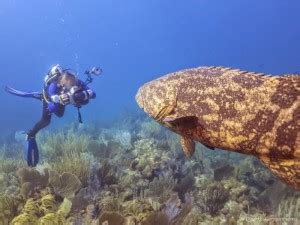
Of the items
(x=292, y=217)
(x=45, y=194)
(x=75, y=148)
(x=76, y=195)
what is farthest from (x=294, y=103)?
(x=75, y=148)

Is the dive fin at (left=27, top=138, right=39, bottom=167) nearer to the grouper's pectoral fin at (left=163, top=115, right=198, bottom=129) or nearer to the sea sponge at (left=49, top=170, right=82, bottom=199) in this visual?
the sea sponge at (left=49, top=170, right=82, bottom=199)

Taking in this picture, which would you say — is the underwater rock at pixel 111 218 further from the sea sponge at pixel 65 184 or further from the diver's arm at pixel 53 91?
the diver's arm at pixel 53 91

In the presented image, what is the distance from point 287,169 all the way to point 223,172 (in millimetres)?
4583

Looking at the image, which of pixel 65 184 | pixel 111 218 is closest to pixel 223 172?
pixel 65 184

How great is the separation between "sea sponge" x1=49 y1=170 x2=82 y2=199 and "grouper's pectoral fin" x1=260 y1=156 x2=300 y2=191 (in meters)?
3.77

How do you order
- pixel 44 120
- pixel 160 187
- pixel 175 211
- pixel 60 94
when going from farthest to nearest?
pixel 44 120 → pixel 60 94 → pixel 160 187 → pixel 175 211

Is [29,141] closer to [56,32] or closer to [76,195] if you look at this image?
[76,195]

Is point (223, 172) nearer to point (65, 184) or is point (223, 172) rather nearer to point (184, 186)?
point (184, 186)

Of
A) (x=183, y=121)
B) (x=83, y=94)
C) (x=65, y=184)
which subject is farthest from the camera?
(x=83, y=94)

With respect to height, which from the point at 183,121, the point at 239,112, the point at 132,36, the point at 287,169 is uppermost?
the point at 132,36

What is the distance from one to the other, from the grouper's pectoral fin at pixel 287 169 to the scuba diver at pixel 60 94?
5.86 m

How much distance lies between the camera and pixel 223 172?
770 centimetres

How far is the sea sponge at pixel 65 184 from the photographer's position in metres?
6.13

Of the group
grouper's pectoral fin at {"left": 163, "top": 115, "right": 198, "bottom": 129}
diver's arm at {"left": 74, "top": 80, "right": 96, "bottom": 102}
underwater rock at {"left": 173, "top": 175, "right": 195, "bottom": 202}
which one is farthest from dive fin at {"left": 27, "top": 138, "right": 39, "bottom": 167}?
grouper's pectoral fin at {"left": 163, "top": 115, "right": 198, "bottom": 129}
